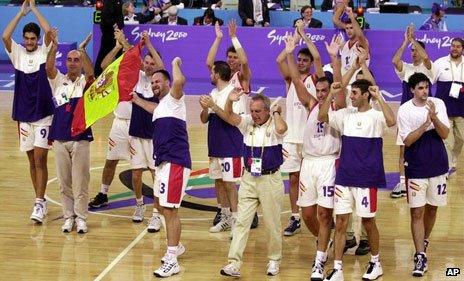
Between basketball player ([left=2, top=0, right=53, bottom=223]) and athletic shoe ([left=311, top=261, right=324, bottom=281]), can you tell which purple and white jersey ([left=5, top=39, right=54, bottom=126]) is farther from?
athletic shoe ([left=311, top=261, right=324, bottom=281])

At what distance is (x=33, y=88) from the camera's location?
40.4 feet

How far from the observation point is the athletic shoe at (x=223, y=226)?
1223 cm

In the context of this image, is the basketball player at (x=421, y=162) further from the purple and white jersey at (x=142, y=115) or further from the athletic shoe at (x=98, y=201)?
the athletic shoe at (x=98, y=201)

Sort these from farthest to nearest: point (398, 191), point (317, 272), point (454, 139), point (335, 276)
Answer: point (454, 139) < point (398, 191) < point (317, 272) < point (335, 276)

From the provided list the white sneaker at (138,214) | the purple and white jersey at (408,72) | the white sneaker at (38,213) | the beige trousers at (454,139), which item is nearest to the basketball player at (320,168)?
the white sneaker at (138,214)

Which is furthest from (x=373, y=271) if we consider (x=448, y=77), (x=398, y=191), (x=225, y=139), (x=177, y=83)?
(x=448, y=77)

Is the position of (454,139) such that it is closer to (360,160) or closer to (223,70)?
(223,70)

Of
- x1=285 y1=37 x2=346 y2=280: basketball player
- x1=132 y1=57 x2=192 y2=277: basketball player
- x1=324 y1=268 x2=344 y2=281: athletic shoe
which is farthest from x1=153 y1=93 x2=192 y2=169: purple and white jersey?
x1=324 y1=268 x2=344 y2=281: athletic shoe

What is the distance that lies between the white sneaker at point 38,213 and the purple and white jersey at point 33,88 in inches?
42.8

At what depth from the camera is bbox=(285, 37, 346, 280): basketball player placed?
10.4 meters

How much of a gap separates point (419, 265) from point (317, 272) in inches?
46.2

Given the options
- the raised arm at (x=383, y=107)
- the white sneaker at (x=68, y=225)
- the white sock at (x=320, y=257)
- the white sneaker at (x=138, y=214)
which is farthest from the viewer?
the white sneaker at (x=138, y=214)

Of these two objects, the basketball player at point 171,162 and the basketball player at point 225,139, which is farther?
the basketball player at point 225,139

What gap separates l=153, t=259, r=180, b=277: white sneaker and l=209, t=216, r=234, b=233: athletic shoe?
1756mm
